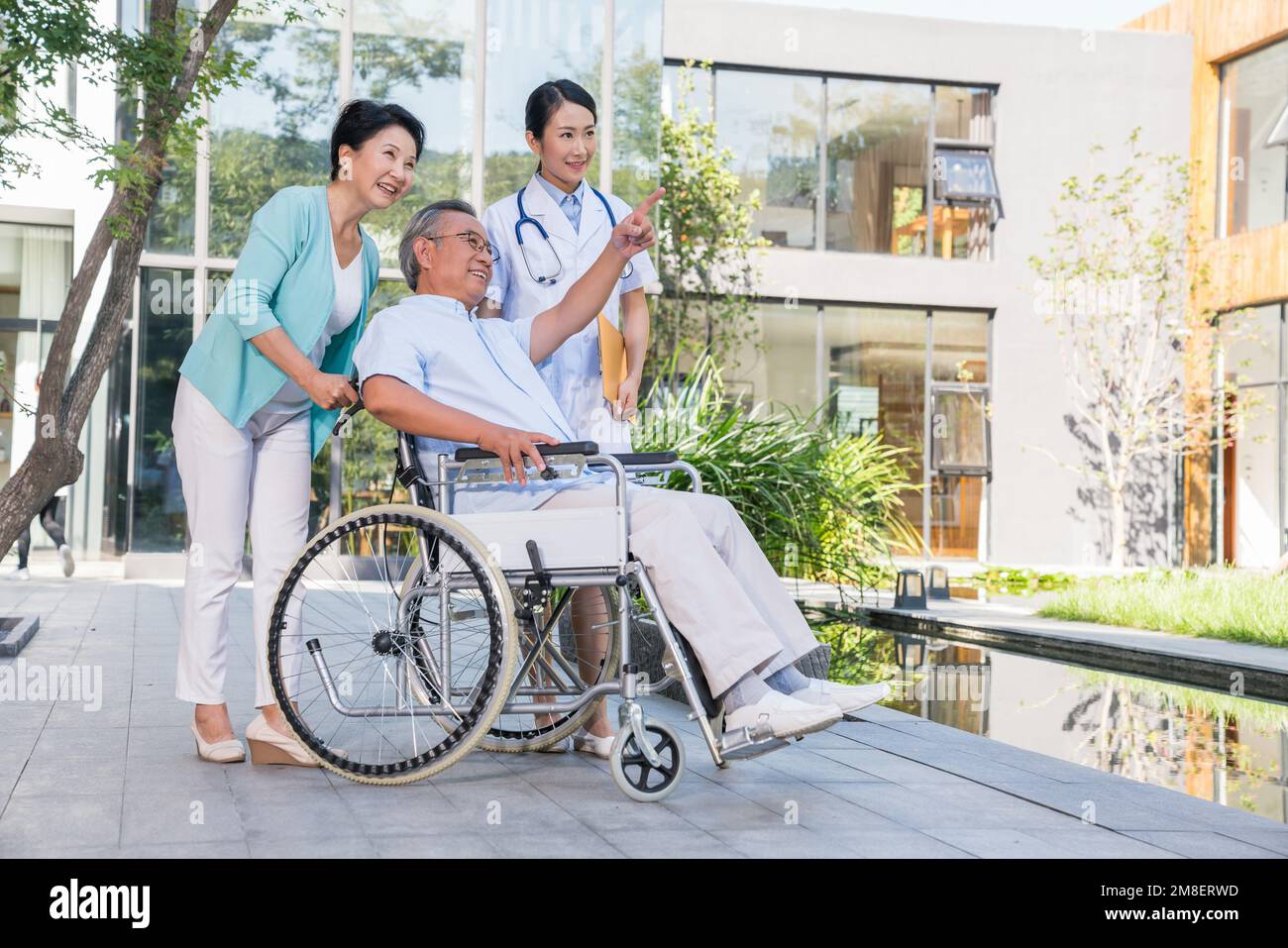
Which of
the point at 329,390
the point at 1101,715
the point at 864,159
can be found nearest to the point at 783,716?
the point at 329,390

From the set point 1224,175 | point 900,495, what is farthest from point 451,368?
point 1224,175

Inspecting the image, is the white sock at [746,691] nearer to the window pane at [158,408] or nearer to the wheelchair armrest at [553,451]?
the wheelchair armrest at [553,451]

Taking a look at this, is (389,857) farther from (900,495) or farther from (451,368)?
(900,495)

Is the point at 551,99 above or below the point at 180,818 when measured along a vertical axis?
above

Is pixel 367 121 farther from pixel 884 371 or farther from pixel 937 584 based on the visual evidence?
pixel 884 371

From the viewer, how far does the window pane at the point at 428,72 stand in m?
12.4

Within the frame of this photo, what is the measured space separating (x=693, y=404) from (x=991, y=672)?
264cm

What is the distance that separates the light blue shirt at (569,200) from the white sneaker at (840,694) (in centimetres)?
162

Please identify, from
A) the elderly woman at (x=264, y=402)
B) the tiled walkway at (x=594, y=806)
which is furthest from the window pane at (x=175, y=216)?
the elderly woman at (x=264, y=402)

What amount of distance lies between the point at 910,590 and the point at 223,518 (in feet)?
20.7

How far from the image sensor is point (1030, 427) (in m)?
16.9

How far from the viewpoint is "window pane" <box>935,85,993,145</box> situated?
17.3 m

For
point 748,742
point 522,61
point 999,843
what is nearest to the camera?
point 999,843

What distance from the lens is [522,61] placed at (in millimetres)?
12750
